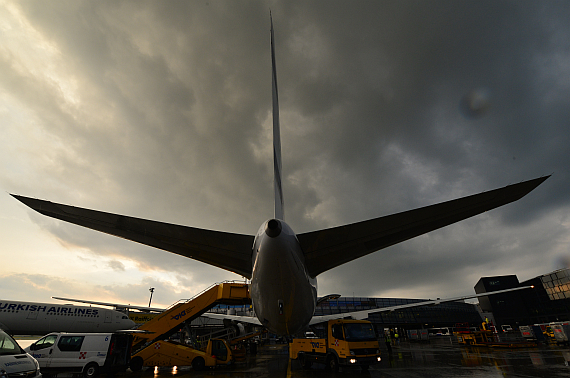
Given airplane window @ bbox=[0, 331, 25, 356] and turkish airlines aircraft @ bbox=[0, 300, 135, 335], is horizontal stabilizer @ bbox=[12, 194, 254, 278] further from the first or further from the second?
turkish airlines aircraft @ bbox=[0, 300, 135, 335]

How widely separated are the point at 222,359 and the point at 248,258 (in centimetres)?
1321

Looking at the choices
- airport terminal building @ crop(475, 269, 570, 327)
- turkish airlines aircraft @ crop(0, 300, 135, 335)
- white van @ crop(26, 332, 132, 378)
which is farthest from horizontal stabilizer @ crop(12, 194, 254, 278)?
airport terminal building @ crop(475, 269, 570, 327)

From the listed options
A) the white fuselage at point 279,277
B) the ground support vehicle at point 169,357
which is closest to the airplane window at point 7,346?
the white fuselage at point 279,277

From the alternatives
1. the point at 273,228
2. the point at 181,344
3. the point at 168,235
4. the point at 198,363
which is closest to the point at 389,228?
the point at 273,228

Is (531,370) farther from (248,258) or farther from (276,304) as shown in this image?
(248,258)

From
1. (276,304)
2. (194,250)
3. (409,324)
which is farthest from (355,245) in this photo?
(409,324)

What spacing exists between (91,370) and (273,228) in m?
13.9

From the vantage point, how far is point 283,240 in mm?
5703

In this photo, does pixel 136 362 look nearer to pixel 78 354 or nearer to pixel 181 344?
pixel 181 344

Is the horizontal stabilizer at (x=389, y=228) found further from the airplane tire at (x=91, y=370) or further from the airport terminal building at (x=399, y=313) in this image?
the airport terminal building at (x=399, y=313)

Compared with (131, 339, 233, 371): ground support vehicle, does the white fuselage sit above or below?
above

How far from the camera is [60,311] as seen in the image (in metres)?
26.7

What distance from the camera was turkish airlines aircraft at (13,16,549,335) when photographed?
16.0ft

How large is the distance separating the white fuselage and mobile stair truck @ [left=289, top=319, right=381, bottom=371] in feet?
22.5
